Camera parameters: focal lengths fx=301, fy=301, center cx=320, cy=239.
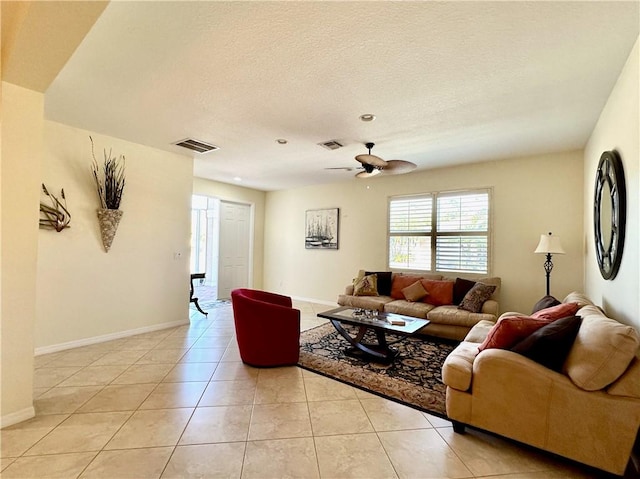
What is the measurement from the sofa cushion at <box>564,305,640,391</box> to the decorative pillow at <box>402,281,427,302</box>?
2.80 meters

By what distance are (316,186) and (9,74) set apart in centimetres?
508

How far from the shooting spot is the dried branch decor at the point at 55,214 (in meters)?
3.38

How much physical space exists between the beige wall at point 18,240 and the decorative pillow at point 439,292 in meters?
4.50

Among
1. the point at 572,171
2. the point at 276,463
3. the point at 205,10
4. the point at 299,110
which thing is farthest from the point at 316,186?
the point at 276,463

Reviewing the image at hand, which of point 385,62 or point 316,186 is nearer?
point 385,62

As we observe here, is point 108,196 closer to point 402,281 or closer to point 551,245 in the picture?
point 402,281

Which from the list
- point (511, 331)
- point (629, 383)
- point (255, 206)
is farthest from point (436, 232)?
point (255, 206)

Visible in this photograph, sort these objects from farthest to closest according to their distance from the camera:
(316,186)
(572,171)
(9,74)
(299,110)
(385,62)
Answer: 1. (316,186)
2. (572,171)
3. (299,110)
4. (385,62)
5. (9,74)

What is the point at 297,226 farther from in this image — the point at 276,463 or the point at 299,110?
the point at 276,463

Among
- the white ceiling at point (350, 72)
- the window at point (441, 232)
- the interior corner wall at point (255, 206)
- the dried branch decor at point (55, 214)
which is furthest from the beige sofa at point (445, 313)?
the dried branch decor at point (55, 214)

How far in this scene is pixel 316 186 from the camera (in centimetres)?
667

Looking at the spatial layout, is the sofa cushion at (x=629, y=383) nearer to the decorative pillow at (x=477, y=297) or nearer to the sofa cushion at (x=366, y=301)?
the decorative pillow at (x=477, y=297)

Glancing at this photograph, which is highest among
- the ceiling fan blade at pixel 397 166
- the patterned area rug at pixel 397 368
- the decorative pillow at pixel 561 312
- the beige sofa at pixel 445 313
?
the ceiling fan blade at pixel 397 166

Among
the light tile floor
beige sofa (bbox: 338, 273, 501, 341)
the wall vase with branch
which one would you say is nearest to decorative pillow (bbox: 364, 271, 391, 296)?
beige sofa (bbox: 338, 273, 501, 341)
